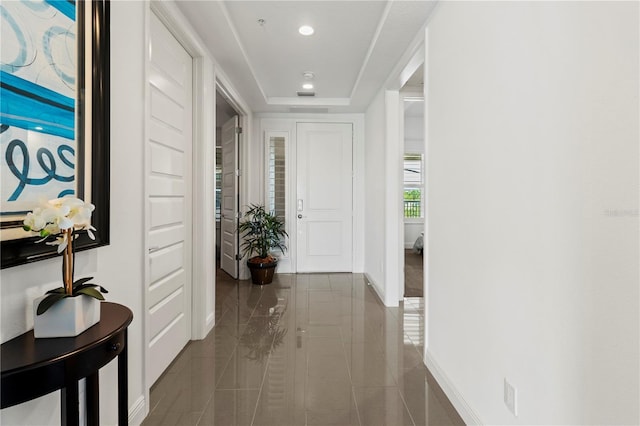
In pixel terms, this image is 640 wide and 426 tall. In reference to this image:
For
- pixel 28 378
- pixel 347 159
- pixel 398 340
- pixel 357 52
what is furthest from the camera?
pixel 347 159

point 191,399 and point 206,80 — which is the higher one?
point 206,80

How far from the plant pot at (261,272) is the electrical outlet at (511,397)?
11.5 feet

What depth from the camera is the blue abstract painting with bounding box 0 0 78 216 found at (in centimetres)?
101

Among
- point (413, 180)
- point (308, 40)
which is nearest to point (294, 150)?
point (308, 40)

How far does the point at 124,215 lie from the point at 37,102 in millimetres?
640

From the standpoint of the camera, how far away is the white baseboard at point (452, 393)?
67.3 inches

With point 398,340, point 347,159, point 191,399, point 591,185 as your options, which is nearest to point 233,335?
point 191,399

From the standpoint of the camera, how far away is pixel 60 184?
1.23 metres

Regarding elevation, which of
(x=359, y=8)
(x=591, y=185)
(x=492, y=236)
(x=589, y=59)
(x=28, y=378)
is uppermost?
(x=359, y=8)

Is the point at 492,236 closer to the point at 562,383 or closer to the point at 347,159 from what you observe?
the point at 562,383

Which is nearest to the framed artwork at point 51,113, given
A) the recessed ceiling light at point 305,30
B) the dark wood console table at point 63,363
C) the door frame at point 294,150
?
the dark wood console table at point 63,363

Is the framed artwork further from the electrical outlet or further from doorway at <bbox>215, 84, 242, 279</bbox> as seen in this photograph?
doorway at <bbox>215, 84, 242, 279</bbox>

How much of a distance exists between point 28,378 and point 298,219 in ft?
14.6

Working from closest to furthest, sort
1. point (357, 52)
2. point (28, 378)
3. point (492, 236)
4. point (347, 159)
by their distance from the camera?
point (28, 378), point (492, 236), point (357, 52), point (347, 159)
